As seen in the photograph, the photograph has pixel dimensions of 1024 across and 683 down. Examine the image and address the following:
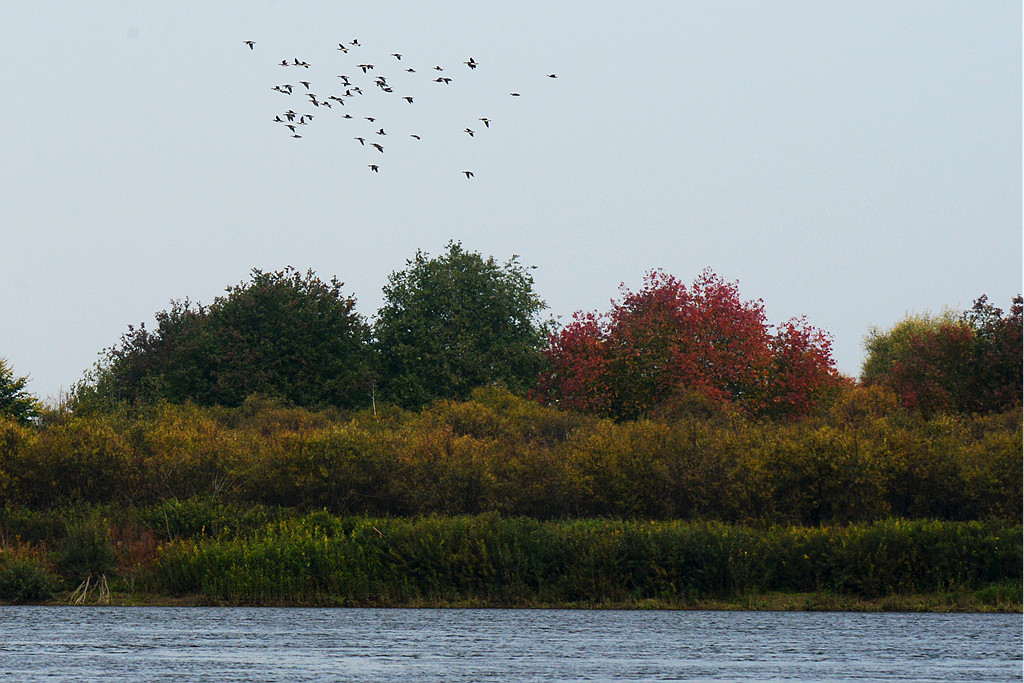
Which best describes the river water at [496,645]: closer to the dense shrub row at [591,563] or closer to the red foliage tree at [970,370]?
the dense shrub row at [591,563]

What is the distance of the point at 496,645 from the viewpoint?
29.8 m

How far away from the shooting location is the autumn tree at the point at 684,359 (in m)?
62.4

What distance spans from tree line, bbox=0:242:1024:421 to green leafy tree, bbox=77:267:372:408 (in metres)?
0.09

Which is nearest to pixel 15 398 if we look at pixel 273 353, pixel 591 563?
pixel 273 353

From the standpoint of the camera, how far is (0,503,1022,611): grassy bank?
38.0m

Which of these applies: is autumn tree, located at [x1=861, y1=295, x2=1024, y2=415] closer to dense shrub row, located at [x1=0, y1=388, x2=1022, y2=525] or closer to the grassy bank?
dense shrub row, located at [x1=0, y1=388, x2=1022, y2=525]

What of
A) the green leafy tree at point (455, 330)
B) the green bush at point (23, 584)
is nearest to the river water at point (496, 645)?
the green bush at point (23, 584)

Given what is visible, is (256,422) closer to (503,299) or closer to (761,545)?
(503,299)

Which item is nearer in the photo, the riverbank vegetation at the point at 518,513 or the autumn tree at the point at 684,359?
the riverbank vegetation at the point at 518,513

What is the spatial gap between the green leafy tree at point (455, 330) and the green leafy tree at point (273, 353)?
7.06ft

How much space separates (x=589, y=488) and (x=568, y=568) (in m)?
6.47

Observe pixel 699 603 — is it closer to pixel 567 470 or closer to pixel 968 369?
pixel 567 470

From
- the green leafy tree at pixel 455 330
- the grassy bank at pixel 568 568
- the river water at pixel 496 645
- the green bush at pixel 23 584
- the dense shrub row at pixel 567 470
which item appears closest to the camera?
the river water at pixel 496 645

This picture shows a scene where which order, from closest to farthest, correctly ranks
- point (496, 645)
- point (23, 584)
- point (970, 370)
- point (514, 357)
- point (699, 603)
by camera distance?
point (496, 645)
point (699, 603)
point (23, 584)
point (970, 370)
point (514, 357)
